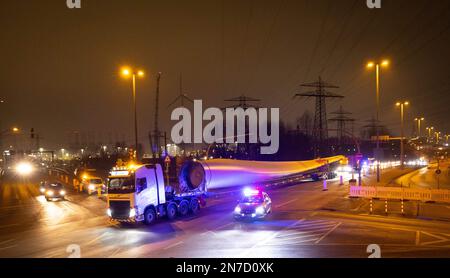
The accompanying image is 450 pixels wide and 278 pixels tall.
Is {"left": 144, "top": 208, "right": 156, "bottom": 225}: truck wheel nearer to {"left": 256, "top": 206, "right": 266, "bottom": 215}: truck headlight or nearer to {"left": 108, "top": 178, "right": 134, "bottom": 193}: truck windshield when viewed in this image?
{"left": 108, "top": 178, "right": 134, "bottom": 193}: truck windshield

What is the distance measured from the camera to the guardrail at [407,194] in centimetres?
2842

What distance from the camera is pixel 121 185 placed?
74.0 feet

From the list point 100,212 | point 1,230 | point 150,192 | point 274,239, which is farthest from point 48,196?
point 274,239

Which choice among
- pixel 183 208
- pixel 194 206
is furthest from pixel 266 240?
pixel 194 206

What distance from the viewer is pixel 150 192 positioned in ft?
76.3

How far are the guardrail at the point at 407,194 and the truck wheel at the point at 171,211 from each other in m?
13.5

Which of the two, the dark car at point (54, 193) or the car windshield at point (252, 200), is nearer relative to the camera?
the car windshield at point (252, 200)

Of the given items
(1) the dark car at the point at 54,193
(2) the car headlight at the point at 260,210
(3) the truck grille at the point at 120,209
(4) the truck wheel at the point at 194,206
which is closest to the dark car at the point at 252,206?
(2) the car headlight at the point at 260,210

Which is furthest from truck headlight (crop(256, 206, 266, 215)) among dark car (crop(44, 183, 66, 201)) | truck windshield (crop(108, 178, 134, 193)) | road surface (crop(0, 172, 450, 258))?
dark car (crop(44, 183, 66, 201))

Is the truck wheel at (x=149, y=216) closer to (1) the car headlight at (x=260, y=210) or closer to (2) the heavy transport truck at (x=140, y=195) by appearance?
(2) the heavy transport truck at (x=140, y=195)
